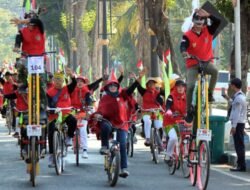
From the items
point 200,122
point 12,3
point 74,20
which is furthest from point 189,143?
point 12,3

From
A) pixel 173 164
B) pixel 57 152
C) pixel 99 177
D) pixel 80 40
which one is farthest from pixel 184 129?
pixel 80 40

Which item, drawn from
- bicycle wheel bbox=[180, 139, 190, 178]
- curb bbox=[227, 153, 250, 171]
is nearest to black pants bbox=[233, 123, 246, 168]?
curb bbox=[227, 153, 250, 171]

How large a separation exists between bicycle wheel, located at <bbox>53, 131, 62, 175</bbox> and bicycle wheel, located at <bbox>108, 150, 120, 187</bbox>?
1.76 m

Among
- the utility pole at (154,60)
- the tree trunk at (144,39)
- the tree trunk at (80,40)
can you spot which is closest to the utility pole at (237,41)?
the utility pole at (154,60)

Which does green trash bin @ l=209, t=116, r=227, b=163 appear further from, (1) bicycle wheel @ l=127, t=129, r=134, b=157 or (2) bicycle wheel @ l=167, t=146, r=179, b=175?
(2) bicycle wheel @ l=167, t=146, r=179, b=175

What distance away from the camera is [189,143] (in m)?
15.4

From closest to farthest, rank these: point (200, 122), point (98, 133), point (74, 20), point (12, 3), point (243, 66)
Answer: point (200, 122)
point (98, 133)
point (243, 66)
point (74, 20)
point (12, 3)

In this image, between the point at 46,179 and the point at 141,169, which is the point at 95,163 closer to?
the point at 141,169

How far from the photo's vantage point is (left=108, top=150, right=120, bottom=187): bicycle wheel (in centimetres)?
1487

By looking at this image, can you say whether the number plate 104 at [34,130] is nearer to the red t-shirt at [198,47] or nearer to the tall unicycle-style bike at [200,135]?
the tall unicycle-style bike at [200,135]

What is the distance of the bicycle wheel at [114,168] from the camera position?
14867mm

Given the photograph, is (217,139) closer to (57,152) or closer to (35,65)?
(57,152)

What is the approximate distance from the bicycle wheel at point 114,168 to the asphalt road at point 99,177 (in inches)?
5.2

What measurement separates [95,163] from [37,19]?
4975 millimetres
